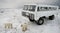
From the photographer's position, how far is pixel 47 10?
305 inches

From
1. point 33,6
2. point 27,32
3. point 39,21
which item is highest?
point 33,6

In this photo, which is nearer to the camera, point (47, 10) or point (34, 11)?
point (34, 11)

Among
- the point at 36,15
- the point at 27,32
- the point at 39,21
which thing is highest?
the point at 36,15

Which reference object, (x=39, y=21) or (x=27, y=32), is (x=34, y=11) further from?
(x=27, y=32)

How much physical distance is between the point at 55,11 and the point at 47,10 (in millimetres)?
1119

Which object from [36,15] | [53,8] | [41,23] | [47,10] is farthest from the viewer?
[53,8]

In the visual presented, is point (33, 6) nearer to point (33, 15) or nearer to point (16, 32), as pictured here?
point (33, 15)

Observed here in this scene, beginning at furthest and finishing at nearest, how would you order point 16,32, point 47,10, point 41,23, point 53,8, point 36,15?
point 53,8 → point 47,10 → point 41,23 → point 36,15 → point 16,32

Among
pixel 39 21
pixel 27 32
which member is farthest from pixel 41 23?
pixel 27 32

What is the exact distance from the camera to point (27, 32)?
18.8ft

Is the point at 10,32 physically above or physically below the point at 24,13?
below

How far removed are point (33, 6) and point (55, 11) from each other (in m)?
2.50

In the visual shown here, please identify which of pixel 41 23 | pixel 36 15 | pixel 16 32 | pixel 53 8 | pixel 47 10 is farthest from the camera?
pixel 53 8

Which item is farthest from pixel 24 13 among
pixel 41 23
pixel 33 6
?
pixel 41 23
